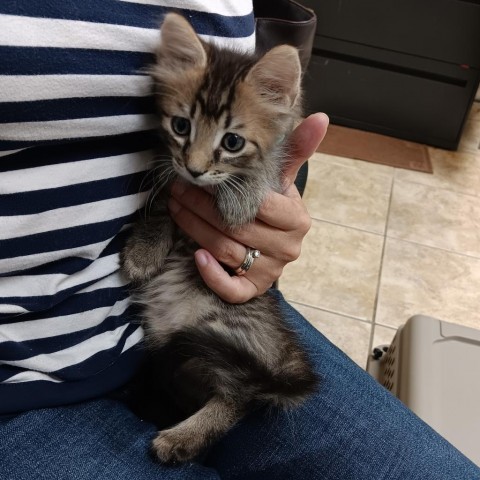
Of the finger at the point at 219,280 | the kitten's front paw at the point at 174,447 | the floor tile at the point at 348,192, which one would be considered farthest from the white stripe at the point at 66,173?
the floor tile at the point at 348,192

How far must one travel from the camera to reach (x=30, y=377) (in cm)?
79

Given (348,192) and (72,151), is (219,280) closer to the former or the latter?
(72,151)

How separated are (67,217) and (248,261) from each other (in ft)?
1.12

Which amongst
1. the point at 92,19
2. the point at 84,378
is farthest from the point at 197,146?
the point at 84,378

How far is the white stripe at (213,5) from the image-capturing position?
0.78 metres

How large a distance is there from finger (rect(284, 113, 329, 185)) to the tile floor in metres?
0.98

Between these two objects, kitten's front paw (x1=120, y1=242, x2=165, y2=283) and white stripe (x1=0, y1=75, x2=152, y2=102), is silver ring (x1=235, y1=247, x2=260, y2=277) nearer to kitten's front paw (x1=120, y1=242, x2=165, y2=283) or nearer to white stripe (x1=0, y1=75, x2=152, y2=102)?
kitten's front paw (x1=120, y1=242, x2=165, y2=283)

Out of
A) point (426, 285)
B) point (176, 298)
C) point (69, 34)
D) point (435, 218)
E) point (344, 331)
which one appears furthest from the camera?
point (435, 218)

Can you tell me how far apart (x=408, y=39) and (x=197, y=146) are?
2.17 m

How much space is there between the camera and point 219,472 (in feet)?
3.00

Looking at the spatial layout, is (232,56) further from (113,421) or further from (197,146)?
(113,421)

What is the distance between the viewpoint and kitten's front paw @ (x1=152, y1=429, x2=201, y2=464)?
843 millimetres

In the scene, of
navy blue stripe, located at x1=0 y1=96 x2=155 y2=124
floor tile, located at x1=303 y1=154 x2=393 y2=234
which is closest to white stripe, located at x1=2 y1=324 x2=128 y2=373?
navy blue stripe, located at x1=0 y1=96 x2=155 y2=124

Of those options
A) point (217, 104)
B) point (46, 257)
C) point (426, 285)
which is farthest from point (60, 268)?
point (426, 285)
